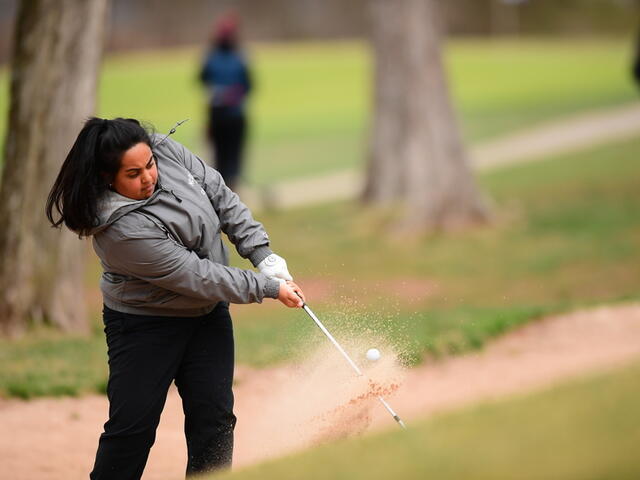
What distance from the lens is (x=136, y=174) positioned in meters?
4.46

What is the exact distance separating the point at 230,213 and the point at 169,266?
0.54 meters

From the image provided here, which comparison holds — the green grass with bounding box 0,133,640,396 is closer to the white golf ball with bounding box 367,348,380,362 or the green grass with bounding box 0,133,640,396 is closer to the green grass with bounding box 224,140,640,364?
the green grass with bounding box 224,140,640,364

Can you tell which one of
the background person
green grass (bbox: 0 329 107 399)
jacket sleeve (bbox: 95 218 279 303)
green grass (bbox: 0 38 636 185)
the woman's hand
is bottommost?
green grass (bbox: 0 38 636 185)

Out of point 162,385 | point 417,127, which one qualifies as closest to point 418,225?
point 417,127

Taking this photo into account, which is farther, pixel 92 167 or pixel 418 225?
pixel 418 225

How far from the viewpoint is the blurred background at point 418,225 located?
3600mm

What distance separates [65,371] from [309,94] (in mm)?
24723

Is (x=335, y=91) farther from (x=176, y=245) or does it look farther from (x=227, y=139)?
(x=176, y=245)

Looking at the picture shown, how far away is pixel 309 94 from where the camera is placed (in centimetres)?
3177

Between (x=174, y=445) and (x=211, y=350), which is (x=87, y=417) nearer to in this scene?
(x=174, y=445)

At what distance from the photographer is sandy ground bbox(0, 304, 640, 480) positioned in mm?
5656

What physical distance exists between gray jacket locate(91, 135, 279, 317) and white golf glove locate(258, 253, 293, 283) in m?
0.05

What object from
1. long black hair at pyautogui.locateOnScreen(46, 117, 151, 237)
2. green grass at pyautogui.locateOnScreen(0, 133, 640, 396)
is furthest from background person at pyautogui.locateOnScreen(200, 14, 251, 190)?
long black hair at pyautogui.locateOnScreen(46, 117, 151, 237)

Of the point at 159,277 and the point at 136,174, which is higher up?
the point at 136,174
